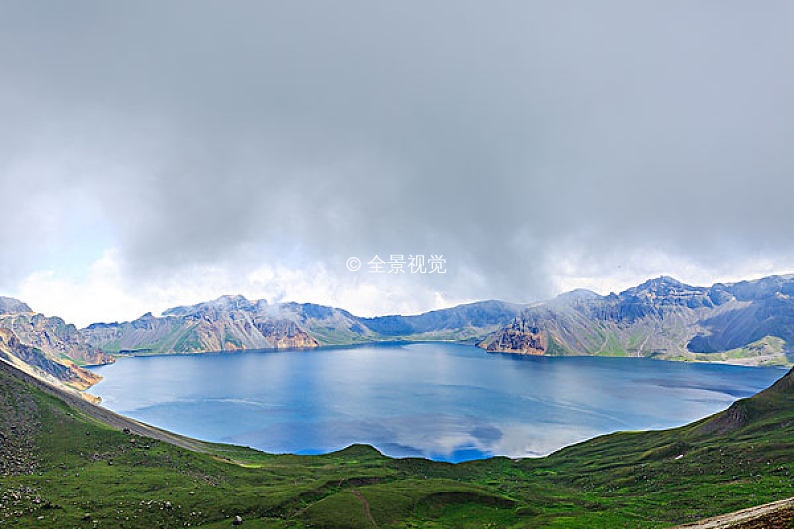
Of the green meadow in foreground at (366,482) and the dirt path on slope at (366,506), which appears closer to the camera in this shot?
the green meadow in foreground at (366,482)

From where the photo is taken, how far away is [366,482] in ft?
297

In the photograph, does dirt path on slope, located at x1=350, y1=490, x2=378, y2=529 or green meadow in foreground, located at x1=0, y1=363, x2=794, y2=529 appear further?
dirt path on slope, located at x1=350, y1=490, x2=378, y2=529

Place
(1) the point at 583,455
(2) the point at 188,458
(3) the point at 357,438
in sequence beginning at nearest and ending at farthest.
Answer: (2) the point at 188,458 → (1) the point at 583,455 → (3) the point at 357,438

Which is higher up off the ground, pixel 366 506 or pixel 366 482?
pixel 366 506

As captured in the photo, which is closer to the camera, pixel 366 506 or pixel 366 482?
pixel 366 506

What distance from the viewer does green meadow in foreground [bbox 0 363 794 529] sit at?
61188 millimetres

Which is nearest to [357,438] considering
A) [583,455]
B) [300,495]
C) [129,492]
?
[583,455]

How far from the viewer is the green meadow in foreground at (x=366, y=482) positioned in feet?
201

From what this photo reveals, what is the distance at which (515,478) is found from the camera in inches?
4486

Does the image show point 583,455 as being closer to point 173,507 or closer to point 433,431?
point 433,431

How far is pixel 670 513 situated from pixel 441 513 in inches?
1510

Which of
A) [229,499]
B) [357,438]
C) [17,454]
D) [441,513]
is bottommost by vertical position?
[357,438]

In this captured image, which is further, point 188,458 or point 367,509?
point 188,458

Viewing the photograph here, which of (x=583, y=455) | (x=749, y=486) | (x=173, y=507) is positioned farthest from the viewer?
(x=583, y=455)
